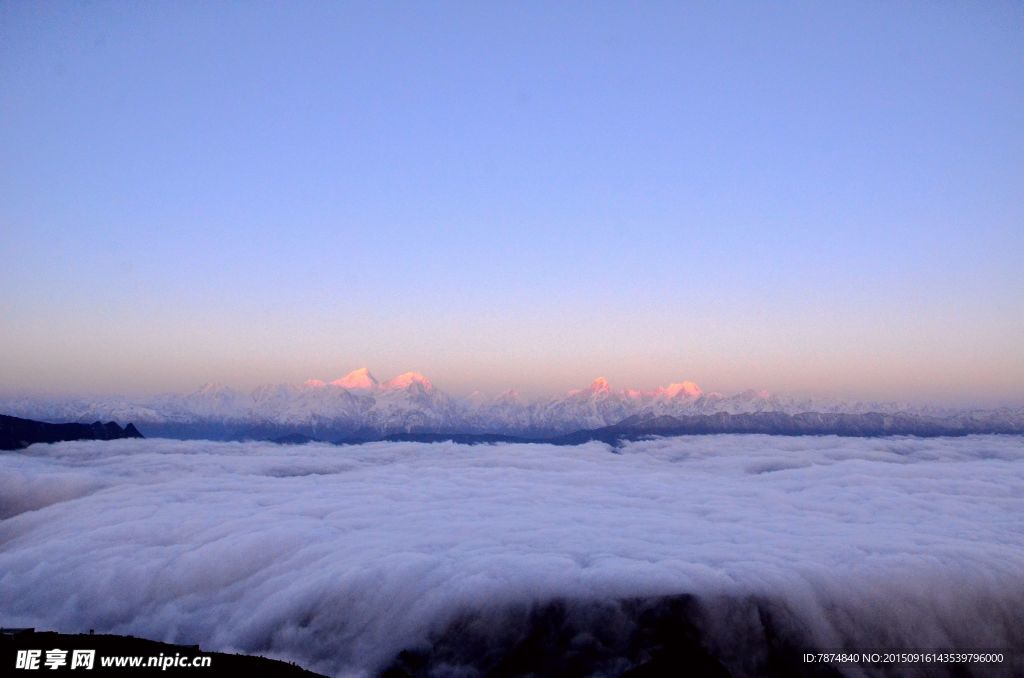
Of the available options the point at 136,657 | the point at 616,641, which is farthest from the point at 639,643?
the point at 136,657

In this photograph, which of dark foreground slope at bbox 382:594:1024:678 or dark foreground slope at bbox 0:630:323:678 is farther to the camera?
dark foreground slope at bbox 382:594:1024:678

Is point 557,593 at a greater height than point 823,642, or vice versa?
point 557,593

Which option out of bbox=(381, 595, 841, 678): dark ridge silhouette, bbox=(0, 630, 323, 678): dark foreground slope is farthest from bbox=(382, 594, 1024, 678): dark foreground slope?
bbox=(0, 630, 323, 678): dark foreground slope

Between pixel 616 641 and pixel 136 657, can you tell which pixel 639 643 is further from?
pixel 136 657

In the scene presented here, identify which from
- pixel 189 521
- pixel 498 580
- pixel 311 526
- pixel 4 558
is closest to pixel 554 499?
pixel 311 526

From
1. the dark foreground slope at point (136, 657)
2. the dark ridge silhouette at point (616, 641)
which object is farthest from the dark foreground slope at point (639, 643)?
the dark foreground slope at point (136, 657)

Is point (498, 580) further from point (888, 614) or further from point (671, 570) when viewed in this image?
point (888, 614)

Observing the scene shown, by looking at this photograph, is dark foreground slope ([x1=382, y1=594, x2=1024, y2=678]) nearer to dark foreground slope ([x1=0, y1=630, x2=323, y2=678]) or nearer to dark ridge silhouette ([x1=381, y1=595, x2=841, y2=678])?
dark ridge silhouette ([x1=381, y1=595, x2=841, y2=678])

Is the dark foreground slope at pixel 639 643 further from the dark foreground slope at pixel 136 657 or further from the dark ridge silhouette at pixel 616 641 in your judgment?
the dark foreground slope at pixel 136 657

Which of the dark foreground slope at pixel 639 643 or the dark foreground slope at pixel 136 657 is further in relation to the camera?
the dark foreground slope at pixel 639 643
